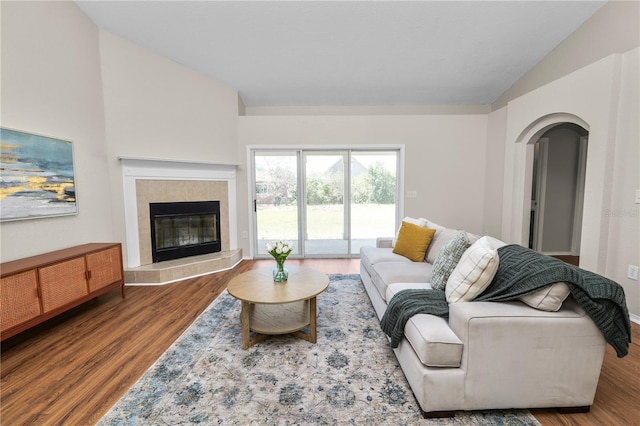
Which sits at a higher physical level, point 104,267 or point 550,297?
point 550,297

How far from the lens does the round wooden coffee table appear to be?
218 cm

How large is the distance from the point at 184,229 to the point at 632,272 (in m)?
5.48

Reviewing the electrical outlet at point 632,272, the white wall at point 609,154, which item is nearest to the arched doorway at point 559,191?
the white wall at point 609,154

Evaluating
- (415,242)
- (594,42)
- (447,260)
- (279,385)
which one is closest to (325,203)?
(415,242)

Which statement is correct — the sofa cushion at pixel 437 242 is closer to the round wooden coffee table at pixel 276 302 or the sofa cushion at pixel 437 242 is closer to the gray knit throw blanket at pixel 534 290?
the gray knit throw blanket at pixel 534 290

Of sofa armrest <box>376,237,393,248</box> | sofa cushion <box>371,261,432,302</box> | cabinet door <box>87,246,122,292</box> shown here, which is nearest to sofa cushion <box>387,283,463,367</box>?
sofa cushion <box>371,261,432,302</box>

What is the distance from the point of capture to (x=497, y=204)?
4680mm

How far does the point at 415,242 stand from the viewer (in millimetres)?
3020

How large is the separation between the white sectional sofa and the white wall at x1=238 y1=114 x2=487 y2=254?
141 inches

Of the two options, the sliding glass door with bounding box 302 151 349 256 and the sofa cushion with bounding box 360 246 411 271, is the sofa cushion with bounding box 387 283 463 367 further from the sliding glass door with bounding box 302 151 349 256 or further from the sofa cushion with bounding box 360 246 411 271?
the sliding glass door with bounding box 302 151 349 256

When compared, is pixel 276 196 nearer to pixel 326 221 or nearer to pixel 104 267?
pixel 326 221

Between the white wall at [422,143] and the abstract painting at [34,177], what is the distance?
2.37 m

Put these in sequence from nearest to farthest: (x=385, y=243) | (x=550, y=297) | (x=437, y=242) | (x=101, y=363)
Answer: (x=550, y=297), (x=101, y=363), (x=437, y=242), (x=385, y=243)

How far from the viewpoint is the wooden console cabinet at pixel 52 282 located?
6.82ft
